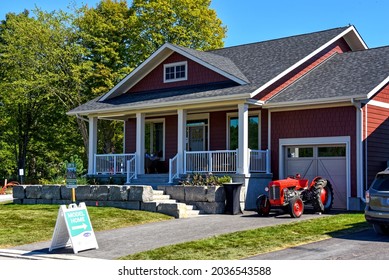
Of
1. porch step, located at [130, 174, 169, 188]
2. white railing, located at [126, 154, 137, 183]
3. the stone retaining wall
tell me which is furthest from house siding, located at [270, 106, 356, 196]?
white railing, located at [126, 154, 137, 183]

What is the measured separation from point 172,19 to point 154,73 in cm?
1875

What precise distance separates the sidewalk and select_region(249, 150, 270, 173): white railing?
3173 mm

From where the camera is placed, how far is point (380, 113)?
2112cm

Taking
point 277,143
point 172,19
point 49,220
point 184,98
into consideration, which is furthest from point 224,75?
point 172,19

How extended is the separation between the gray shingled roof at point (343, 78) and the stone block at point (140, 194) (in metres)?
5.74

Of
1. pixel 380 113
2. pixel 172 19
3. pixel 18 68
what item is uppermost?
pixel 172 19

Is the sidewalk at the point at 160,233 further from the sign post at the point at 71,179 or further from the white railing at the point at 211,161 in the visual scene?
the white railing at the point at 211,161

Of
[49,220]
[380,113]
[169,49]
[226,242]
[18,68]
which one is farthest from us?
[18,68]

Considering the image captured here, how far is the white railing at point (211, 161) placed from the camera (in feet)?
71.9

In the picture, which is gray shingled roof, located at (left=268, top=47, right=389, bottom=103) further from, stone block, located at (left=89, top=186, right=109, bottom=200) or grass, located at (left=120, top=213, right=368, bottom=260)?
stone block, located at (left=89, top=186, right=109, bottom=200)

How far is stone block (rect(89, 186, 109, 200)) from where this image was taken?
20.8m

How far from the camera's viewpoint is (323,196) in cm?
1906

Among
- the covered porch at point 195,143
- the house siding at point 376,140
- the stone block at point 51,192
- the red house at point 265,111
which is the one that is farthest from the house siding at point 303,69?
the stone block at point 51,192

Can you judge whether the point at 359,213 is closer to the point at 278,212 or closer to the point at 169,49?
the point at 278,212
